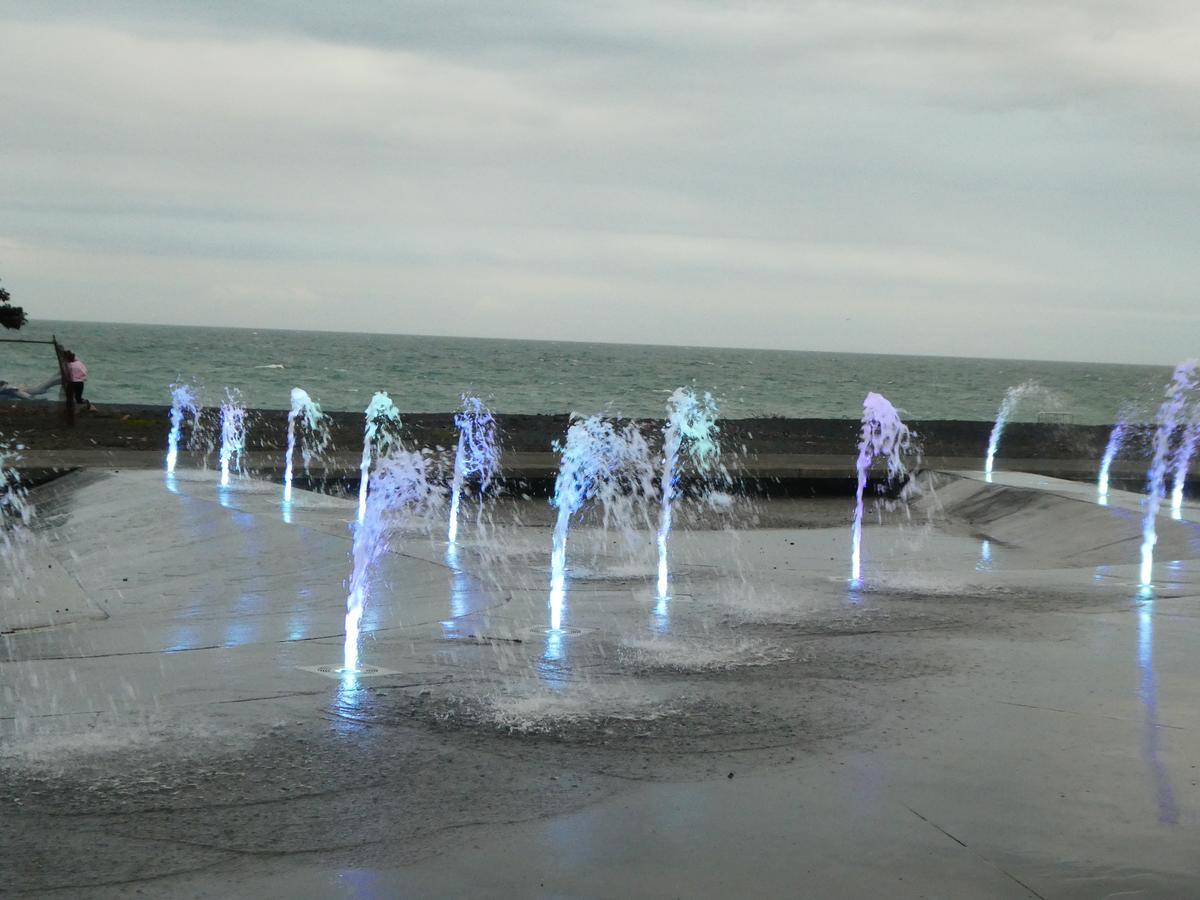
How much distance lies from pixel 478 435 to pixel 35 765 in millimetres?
19554

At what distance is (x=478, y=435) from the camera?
80.0 feet

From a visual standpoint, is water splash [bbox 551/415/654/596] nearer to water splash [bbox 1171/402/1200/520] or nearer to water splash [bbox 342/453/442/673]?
water splash [bbox 342/453/442/673]

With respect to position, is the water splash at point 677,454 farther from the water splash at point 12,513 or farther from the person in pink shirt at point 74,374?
the person in pink shirt at point 74,374

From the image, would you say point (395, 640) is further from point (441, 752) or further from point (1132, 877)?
point (1132, 877)

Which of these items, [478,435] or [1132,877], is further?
[478,435]

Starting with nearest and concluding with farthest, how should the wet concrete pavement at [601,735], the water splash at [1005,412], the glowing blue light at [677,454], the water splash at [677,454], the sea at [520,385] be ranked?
the wet concrete pavement at [601,735] < the water splash at [677,454] < the glowing blue light at [677,454] < the water splash at [1005,412] < the sea at [520,385]

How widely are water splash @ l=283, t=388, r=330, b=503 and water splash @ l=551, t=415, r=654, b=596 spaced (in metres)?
3.93

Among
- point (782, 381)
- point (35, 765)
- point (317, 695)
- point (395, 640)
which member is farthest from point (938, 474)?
point (782, 381)

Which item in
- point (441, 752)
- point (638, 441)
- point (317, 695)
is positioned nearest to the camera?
point (441, 752)

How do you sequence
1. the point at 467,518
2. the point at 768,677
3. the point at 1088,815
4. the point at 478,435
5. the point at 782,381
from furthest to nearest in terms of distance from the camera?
1. the point at 782,381
2. the point at 478,435
3. the point at 467,518
4. the point at 768,677
5. the point at 1088,815

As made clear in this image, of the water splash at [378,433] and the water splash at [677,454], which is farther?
the water splash at [378,433]

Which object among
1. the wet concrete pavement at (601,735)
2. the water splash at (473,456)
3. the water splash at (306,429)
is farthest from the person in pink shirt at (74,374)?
the wet concrete pavement at (601,735)

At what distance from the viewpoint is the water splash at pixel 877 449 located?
1300 centimetres

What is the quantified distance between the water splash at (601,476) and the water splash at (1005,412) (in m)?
5.02
